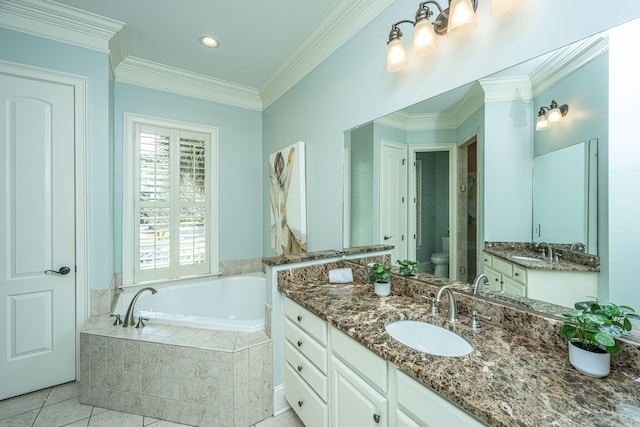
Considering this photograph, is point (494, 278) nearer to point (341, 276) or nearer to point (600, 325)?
point (600, 325)

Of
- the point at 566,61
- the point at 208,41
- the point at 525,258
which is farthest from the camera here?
the point at 208,41

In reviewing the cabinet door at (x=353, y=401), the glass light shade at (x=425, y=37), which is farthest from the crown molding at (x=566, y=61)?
the cabinet door at (x=353, y=401)

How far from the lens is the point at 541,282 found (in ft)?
3.50

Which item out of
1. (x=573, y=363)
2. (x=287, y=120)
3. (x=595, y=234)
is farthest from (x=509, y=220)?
(x=287, y=120)

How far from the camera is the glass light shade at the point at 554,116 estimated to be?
101 centimetres

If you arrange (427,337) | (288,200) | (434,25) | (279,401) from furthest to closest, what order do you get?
(288,200)
(279,401)
(434,25)
(427,337)

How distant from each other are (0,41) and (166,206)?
1.61m

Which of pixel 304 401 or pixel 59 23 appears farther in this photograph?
pixel 59 23

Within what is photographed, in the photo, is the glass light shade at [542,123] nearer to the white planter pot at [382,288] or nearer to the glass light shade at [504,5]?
the glass light shade at [504,5]

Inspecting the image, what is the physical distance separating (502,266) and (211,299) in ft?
8.81

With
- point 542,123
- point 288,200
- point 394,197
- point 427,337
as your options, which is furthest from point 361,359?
point 288,200

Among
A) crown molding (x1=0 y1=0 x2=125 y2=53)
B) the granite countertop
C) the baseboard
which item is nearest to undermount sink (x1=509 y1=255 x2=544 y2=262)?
the granite countertop

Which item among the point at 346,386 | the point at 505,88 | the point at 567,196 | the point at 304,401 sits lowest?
the point at 304,401

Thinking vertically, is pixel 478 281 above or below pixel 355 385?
above
